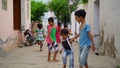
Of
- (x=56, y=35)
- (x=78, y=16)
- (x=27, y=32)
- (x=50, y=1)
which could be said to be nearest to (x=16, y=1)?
(x=27, y=32)

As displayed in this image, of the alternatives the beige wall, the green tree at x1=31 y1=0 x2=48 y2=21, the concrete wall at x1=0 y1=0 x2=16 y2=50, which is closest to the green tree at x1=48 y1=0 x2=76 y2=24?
the green tree at x1=31 y1=0 x2=48 y2=21

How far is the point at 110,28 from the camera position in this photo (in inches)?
558

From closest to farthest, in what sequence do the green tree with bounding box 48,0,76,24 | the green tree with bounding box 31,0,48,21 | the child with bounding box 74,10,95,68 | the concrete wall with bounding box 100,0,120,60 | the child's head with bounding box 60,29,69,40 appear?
the child with bounding box 74,10,95,68, the child's head with bounding box 60,29,69,40, the concrete wall with bounding box 100,0,120,60, the green tree with bounding box 31,0,48,21, the green tree with bounding box 48,0,76,24

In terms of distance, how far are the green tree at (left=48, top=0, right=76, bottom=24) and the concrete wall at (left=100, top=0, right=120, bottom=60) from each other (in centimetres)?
3644

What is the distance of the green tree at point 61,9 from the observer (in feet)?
176

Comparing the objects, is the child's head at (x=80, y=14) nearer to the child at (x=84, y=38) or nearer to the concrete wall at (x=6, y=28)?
the child at (x=84, y=38)

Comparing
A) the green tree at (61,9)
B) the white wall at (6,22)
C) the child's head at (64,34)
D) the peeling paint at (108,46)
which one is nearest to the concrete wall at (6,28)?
the white wall at (6,22)

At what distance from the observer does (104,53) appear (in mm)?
15539

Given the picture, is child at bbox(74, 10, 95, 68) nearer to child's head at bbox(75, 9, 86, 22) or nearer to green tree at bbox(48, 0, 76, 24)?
child's head at bbox(75, 9, 86, 22)

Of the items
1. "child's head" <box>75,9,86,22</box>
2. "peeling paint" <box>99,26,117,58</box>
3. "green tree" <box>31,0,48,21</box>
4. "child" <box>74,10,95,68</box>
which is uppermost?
"green tree" <box>31,0,48,21</box>

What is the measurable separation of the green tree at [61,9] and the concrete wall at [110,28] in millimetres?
36445

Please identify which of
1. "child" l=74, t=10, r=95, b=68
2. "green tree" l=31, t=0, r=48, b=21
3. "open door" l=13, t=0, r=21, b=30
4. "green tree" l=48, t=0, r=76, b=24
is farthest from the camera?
"green tree" l=48, t=0, r=76, b=24

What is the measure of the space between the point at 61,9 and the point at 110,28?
4143 cm

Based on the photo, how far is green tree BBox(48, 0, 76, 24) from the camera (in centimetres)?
5378
